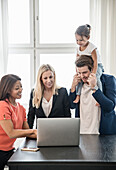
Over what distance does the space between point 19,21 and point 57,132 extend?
2.36 metres

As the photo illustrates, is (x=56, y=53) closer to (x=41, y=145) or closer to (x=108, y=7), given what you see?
(x=108, y=7)

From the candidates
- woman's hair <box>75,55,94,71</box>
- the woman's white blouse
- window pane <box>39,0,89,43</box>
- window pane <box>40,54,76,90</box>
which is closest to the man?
woman's hair <box>75,55,94,71</box>

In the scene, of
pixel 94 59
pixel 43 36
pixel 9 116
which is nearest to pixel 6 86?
pixel 9 116

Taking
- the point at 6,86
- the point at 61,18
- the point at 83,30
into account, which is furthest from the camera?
the point at 61,18

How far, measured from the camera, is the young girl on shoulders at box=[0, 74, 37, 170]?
2.22m

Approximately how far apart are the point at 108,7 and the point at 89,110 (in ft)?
5.77

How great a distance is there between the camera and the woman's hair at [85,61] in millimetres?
2584

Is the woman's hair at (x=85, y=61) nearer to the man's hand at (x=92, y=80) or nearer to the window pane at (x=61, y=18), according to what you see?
the man's hand at (x=92, y=80)

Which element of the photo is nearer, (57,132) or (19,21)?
(57,132)

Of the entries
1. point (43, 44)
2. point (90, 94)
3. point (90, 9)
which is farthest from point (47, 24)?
point (90, 94)

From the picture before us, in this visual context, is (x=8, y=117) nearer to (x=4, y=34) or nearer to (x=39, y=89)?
(x=39, y=89)

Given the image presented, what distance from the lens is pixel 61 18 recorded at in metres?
3.79

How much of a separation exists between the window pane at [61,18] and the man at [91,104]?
124 centimetres

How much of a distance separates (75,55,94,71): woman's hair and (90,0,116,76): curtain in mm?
989
